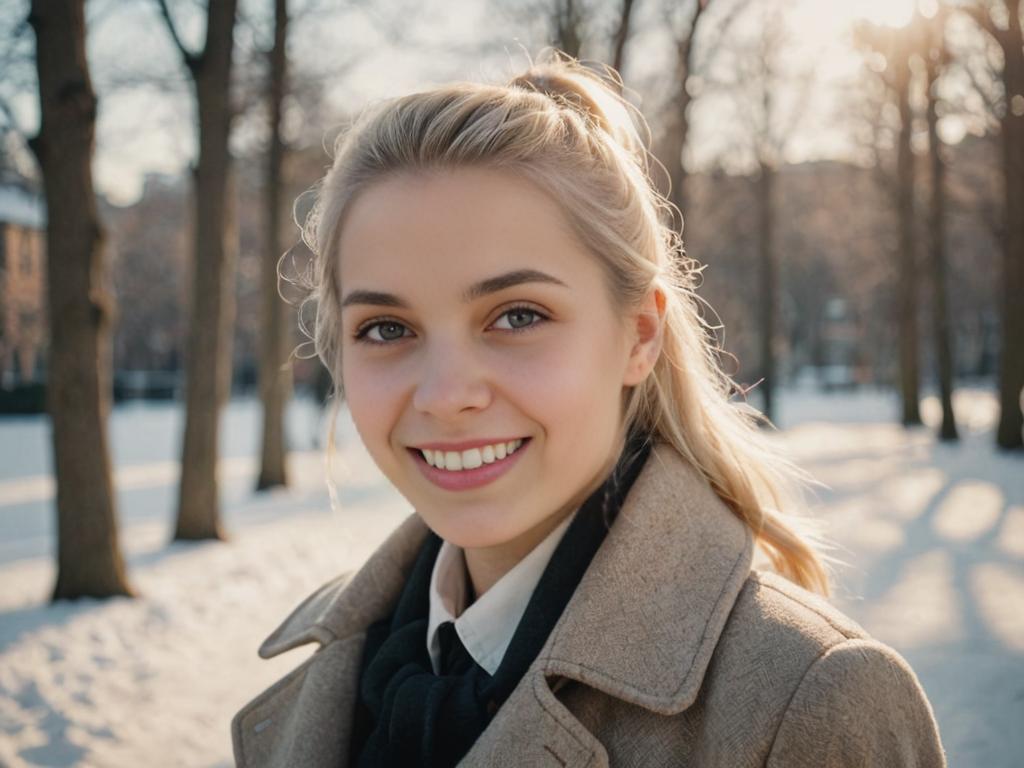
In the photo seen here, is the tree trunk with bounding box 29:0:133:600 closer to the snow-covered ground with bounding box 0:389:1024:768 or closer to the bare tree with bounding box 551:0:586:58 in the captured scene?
the snow-covered ground with bounding box 0:389:1024:768

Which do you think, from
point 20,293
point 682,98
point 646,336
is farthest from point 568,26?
point 20,293

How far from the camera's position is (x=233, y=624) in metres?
6.15

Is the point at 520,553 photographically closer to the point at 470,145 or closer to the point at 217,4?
the point at 470,145

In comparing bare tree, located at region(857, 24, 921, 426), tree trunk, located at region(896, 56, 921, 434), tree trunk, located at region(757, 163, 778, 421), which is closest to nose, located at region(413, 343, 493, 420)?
bare tree, located at region(857, 24, 921, 426)

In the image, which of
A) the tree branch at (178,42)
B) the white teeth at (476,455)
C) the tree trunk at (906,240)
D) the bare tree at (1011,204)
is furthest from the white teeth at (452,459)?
the tree trunk at (906,240)

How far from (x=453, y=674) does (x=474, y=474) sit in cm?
51

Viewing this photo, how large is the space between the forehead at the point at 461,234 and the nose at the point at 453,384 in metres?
0.13

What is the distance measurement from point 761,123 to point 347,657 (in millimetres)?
20484

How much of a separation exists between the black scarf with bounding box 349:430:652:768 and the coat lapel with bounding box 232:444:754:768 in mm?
70

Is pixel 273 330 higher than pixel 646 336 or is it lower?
higher

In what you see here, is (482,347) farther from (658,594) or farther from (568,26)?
(568,26)

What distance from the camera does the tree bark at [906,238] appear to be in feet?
57.1

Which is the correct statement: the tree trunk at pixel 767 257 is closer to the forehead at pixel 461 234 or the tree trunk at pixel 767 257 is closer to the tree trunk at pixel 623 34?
the tree trunk at pixel 623 34

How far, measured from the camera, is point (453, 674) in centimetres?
184
